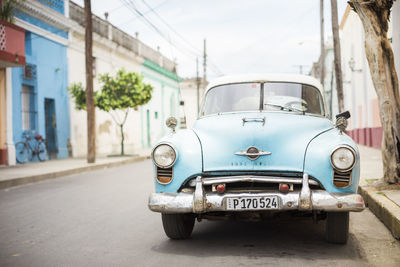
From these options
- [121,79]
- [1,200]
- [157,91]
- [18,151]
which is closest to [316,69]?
[157,91]

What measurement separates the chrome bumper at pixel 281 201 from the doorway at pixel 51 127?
55.8ft

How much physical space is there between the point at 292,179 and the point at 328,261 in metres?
0.72

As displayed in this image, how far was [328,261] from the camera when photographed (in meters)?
4.00

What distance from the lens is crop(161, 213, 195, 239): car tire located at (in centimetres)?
468

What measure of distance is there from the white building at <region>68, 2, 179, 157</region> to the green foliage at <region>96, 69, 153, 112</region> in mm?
1734

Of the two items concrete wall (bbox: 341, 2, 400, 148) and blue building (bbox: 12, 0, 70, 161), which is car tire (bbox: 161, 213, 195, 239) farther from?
concrete wall (bbox: 341, 2, 400, 148)

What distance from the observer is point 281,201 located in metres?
4.10

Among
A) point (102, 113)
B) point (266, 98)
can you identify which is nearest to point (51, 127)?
point (102, 113)

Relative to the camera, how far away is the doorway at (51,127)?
2033 cm

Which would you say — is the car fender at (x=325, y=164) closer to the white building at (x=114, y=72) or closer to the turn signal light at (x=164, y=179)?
the turn signal light at (x=164, y=179)

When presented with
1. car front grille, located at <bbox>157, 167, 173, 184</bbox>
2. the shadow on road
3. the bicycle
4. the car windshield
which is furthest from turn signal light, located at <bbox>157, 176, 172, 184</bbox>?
the bicycle

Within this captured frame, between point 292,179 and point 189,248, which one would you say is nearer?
point 292,179

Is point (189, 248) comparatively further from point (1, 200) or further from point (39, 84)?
point (39, 84)

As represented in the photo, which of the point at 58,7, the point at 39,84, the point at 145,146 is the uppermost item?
the point at 58,7
